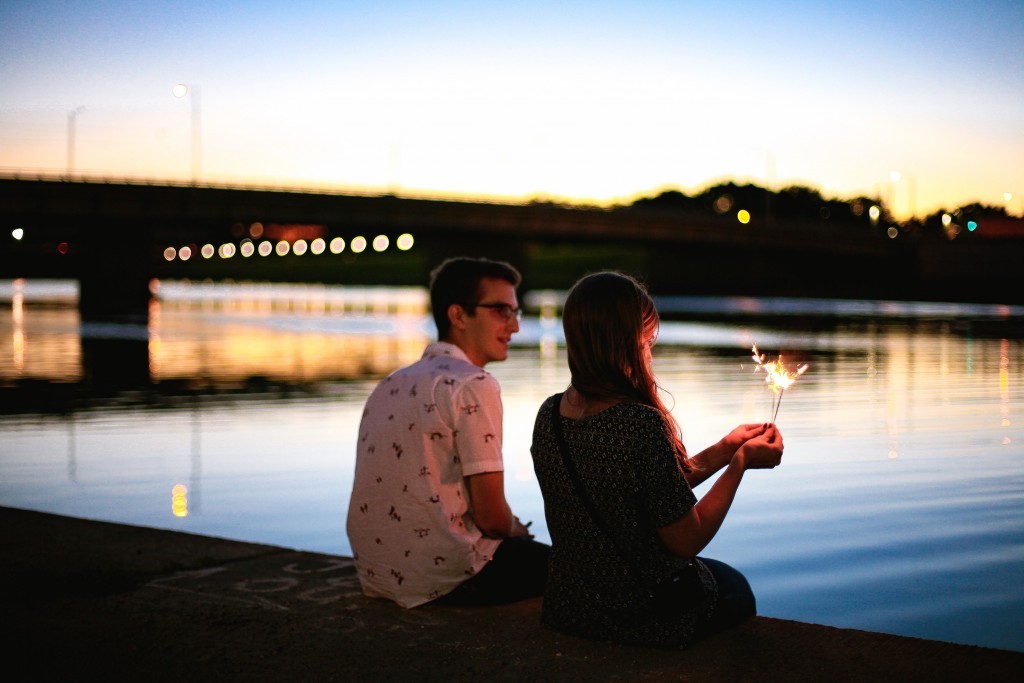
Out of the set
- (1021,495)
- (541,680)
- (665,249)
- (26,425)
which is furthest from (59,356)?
(665,249)

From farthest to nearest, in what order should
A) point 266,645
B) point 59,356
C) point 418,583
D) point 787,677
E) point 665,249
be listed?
point 665,249 → point 59,356 → point 418,583 → point 266,645 → point 787,677

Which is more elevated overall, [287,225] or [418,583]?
[287,225]

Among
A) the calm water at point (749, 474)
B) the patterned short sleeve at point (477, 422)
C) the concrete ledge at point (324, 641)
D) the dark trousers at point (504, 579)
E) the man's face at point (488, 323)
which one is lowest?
the calm water at point (749, 474)

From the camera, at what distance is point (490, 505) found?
18.2 ft

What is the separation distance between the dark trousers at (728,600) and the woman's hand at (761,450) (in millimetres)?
812

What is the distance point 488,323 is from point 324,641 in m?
1.57

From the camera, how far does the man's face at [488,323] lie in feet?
18.6

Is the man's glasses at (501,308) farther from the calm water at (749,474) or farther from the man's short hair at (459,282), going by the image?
the calm water at (749,474)

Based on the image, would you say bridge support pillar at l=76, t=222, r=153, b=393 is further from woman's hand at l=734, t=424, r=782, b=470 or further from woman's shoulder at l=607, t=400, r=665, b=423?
woman's hand at l=734, t=424, r=782, b=470

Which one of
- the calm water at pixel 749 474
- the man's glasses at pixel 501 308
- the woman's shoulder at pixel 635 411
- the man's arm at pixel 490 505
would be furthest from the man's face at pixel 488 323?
the calm water at pixel 749 474

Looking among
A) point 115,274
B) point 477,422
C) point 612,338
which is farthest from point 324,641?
point 115,274

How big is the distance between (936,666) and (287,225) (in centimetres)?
7106

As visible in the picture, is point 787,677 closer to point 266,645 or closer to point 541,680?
point 541,680

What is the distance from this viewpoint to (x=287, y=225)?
2908 inches
